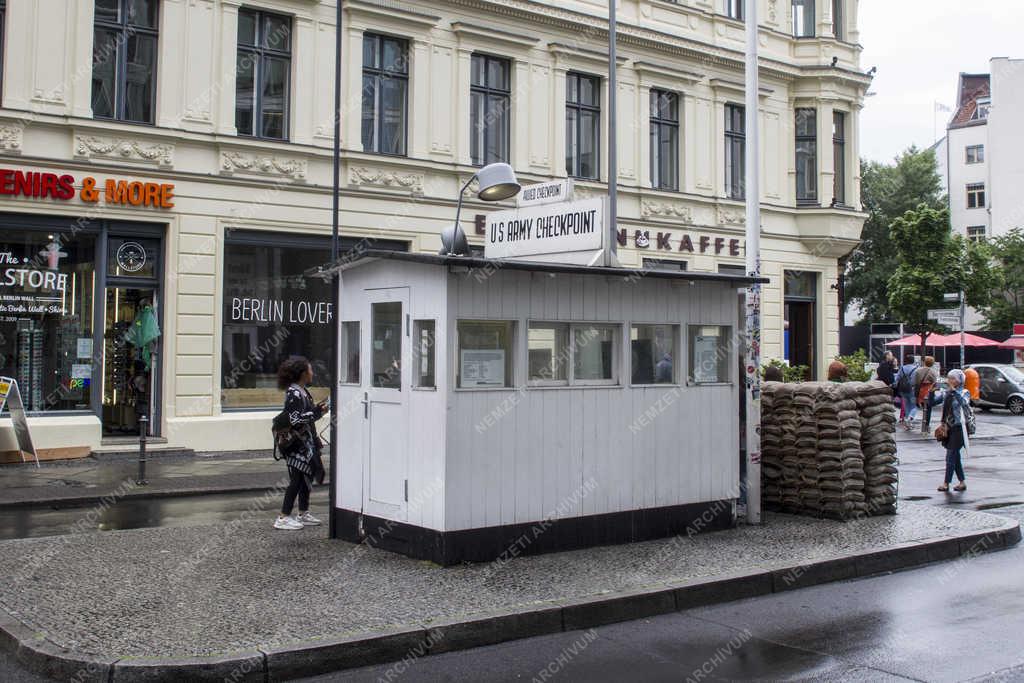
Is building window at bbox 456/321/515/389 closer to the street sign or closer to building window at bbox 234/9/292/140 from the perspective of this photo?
the street sign

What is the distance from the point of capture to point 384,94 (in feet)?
68.4

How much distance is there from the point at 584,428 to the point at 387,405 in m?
1.84

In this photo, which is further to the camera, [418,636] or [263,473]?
[263,473]

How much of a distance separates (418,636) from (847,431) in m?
6.08

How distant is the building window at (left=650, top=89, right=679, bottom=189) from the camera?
25.0 metres

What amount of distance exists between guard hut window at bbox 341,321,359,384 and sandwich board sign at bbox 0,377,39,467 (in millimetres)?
8874

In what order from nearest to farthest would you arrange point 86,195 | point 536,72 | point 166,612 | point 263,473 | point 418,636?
point 418,636
point 166,612
point 263,473
point 86,195
point 536,72

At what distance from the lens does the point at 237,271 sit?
18812 mm

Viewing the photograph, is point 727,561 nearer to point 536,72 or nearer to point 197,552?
point 197,552

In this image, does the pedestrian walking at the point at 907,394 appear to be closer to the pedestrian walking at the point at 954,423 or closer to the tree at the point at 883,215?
the pedestrian walking at the point at 954,423

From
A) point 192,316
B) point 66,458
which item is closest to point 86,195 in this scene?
point 192,316

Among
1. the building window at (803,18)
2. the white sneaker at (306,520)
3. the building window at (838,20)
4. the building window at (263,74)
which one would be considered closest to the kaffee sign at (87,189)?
the building window at (263,74)

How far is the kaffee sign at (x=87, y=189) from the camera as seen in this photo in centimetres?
1638

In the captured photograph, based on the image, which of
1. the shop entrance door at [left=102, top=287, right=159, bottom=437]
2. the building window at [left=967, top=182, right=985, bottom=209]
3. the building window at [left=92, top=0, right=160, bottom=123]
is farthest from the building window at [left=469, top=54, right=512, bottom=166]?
the building window at [left=967, top=182, right=985, bottom=209]
